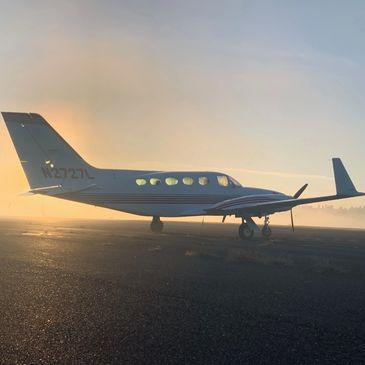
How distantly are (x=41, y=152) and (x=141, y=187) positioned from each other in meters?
7.26

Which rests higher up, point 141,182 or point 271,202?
point 141,182

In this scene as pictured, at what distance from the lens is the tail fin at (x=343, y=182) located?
30.8 m

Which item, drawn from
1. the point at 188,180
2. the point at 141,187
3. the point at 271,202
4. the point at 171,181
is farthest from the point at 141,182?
the point at 271,202

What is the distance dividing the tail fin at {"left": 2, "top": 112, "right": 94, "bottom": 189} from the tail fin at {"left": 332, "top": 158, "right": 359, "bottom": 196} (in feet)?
57.5

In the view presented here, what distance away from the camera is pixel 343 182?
1219 inches

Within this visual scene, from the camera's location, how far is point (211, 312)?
7.86 metres

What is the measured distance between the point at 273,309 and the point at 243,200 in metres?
23.7

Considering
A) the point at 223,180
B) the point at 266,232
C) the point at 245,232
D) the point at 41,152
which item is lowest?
the point at 266,232

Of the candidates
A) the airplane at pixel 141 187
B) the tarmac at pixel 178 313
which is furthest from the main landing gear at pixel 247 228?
the tarmac at pixel 178 313

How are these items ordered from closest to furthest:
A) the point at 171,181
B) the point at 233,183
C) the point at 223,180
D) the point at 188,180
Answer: the point at 171,181
the point at 188,180
the point at 223,180
the point at 233,183

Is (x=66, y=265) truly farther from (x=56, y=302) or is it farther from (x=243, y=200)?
(x=243, y=200)

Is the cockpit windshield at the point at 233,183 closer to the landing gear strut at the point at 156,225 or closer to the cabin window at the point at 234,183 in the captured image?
the cabin window at the point at 234,183

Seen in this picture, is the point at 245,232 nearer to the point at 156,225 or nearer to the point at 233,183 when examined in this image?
the point at 233,183

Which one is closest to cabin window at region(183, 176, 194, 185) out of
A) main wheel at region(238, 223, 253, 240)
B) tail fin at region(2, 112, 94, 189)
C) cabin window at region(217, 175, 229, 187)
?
cabin window at region(217, 175, 229, 187)
